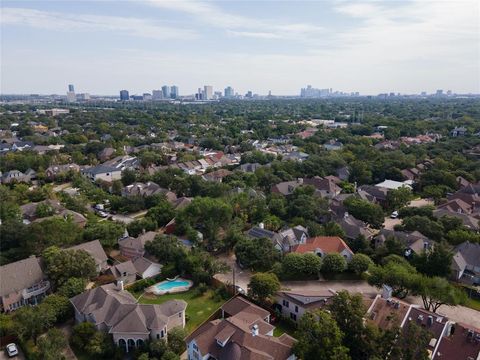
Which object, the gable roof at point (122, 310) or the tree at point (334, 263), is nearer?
the gable roof at point (122, 310)

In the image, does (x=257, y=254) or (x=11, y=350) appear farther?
(x=257, y=254)

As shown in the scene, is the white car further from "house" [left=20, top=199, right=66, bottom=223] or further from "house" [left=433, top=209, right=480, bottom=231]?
"house" [left=433, top=209, right=480, bottom=231]

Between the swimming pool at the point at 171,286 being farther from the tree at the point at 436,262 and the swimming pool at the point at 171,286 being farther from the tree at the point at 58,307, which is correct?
the tree at the point at 436,262

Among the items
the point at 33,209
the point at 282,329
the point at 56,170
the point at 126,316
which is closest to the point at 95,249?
the point at 126,316

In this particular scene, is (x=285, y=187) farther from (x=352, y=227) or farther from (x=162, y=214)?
(x=162, y=214)

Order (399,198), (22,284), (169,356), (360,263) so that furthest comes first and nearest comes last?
(399,198)
(360,263)
(22,284)
(169,356)

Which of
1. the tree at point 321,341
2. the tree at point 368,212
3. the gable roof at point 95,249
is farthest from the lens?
the tree at point 368,212

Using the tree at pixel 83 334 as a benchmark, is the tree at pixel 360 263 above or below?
above

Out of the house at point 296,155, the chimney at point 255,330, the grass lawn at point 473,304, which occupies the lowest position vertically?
the grass lawn at point 473,304

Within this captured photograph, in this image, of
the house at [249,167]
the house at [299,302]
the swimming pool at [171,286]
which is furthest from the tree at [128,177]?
the house at [299,302]
